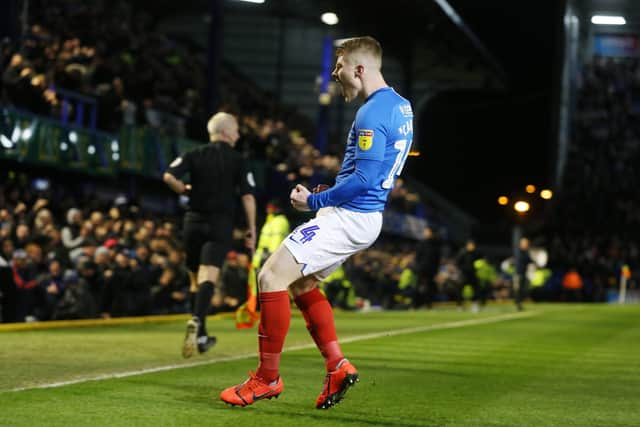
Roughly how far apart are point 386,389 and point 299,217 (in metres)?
24.3

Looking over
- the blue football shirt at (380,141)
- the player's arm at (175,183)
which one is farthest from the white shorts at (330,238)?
the player's arm at (175,183)

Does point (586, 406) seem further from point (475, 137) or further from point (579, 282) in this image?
point (475, 137)

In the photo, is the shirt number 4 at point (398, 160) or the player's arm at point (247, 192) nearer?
the shirt number 4 at point (398, 160)

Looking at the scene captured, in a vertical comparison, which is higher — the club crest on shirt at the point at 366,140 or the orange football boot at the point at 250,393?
the club crest on shirt at the point at 366,140

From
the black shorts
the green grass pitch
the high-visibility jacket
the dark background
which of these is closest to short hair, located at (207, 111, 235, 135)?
the black shorts

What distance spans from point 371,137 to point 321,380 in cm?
254

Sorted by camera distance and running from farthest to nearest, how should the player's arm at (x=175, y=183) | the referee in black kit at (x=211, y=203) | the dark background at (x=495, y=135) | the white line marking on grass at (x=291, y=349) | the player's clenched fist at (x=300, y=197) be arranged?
the dark background at (x=495, y=135) < the referee in black kit at (x=211, y=203) < the player's arm at (x=175, y=183) < the white line marking on grass at (x=291, y=349) < the player's clenched fist at (x=300, y=197)

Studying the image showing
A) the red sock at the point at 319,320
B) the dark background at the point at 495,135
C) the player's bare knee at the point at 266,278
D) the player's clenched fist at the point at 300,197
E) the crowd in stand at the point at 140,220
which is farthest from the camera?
the dark background at the point at 495,135

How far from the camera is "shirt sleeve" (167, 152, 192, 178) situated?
945 cm

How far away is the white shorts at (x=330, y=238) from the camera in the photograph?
5836 millimetres

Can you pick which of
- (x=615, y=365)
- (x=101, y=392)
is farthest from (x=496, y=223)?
(x=101, y=392)

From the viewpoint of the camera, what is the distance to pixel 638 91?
57969mm

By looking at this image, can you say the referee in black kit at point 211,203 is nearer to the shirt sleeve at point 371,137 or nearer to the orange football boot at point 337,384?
the orange football boot at point 337,384

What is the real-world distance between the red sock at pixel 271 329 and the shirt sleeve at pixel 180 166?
3.62 metres
